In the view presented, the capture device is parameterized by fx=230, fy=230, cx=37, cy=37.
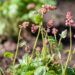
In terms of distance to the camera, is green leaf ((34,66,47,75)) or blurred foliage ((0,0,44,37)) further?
blurred foliage ((0,0,44,37))

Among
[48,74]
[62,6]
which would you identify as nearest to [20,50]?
[48,74]

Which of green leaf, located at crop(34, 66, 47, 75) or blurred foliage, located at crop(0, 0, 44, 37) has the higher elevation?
blurred foliage, located at crop(0, 0, 44, 37)

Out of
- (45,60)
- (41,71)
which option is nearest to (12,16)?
(45,60)

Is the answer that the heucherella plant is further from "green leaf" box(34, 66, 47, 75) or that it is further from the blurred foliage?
the blurred foliage

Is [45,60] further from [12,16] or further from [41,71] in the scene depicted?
[12,16]

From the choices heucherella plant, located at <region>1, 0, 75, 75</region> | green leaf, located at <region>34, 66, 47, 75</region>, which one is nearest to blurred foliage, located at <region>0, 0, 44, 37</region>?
heucherella plant, located at <region>1, 0, 75, 75</region>

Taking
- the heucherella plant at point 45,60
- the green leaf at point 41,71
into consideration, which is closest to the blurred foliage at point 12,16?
the heucherella plant at point 45,60

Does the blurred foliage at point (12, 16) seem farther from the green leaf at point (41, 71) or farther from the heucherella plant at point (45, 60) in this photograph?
the green leaf at point (41, 71)

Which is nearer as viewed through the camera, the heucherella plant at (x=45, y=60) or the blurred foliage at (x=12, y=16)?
the heucherella plant at (x=45, y=60)

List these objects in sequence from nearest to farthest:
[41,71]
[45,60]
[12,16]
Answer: [41,71] < [45,60] < [12,16]

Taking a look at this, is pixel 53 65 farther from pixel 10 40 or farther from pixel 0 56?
pixel 10 40

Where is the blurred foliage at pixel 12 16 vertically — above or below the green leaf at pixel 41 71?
above
